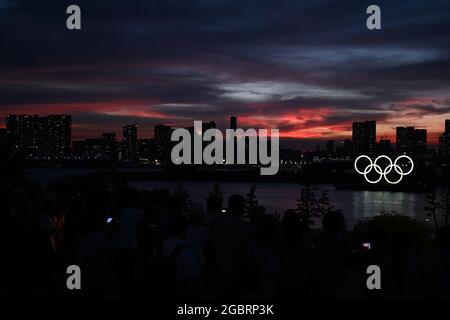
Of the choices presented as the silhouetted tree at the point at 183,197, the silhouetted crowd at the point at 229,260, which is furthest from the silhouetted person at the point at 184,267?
the silhouetted tree at the point at 183,197

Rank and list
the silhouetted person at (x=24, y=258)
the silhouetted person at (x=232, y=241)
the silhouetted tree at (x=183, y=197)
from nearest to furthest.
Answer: the silhouetted person at (x=24, y=258) → the silhouetted person at (x=232, y=241) → the silhouetted tree at (x=183, y=197)

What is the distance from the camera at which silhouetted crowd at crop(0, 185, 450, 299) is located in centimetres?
505

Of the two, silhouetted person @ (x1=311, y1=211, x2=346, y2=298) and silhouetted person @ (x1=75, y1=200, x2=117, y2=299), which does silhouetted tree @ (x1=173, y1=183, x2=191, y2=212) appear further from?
silhouetted person @ (x1=311, y1=211, x2=346, y2=298)

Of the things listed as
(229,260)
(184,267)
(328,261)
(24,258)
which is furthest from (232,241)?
(24,258)

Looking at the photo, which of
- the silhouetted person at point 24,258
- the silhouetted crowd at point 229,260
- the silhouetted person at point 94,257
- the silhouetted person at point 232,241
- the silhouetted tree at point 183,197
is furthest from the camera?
the silhouetted tree at point 183,197

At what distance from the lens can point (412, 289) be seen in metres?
5.04

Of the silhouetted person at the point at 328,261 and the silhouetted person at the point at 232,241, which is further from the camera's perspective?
the silhouetted person at the point at 232,241

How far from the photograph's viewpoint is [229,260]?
20.8 feet

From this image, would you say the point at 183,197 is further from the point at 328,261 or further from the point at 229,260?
the point at 328,261

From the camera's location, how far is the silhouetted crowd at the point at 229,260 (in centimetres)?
505

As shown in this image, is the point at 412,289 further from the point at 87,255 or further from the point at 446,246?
the point at 87,255

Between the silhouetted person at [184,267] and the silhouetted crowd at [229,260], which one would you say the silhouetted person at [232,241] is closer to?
the silhouetted crowd at [229,260]
